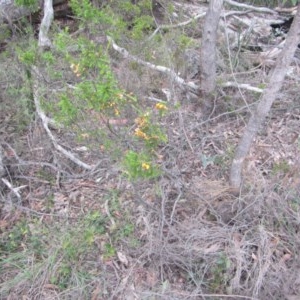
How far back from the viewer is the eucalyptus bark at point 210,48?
3.34m

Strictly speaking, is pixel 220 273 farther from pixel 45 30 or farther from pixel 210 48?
pixel 45 30

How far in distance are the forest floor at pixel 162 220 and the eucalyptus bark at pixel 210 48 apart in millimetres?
389

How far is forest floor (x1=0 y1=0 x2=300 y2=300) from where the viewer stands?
2.50 m

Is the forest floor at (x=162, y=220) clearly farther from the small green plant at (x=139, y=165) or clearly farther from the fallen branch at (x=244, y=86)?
the small green plant at (x=139, y=165)

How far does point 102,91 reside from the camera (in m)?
2.25

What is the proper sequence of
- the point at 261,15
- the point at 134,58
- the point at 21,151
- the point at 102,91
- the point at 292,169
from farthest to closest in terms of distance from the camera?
the point at 261,15 → the point at 134,58 → the point at 21,151 → the point at 292,169 → the point at 102,91

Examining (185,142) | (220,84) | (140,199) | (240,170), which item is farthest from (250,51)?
(140,199)

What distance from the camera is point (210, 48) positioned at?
3.50 meters

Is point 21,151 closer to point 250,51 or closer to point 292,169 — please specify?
point 292,169

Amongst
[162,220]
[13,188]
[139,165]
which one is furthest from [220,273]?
[13,188]

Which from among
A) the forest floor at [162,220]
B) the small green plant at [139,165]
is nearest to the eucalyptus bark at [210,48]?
the forest floor at [162,220]

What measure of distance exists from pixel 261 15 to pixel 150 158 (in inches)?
140

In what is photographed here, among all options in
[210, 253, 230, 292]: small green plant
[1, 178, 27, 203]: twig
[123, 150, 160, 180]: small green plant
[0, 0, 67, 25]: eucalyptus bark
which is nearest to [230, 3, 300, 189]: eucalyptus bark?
[210, 253, 230, 292]: small green plant

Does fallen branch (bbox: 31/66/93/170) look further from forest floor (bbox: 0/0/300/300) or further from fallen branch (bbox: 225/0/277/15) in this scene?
fallen branch (bbox: 225/0/277/15)
